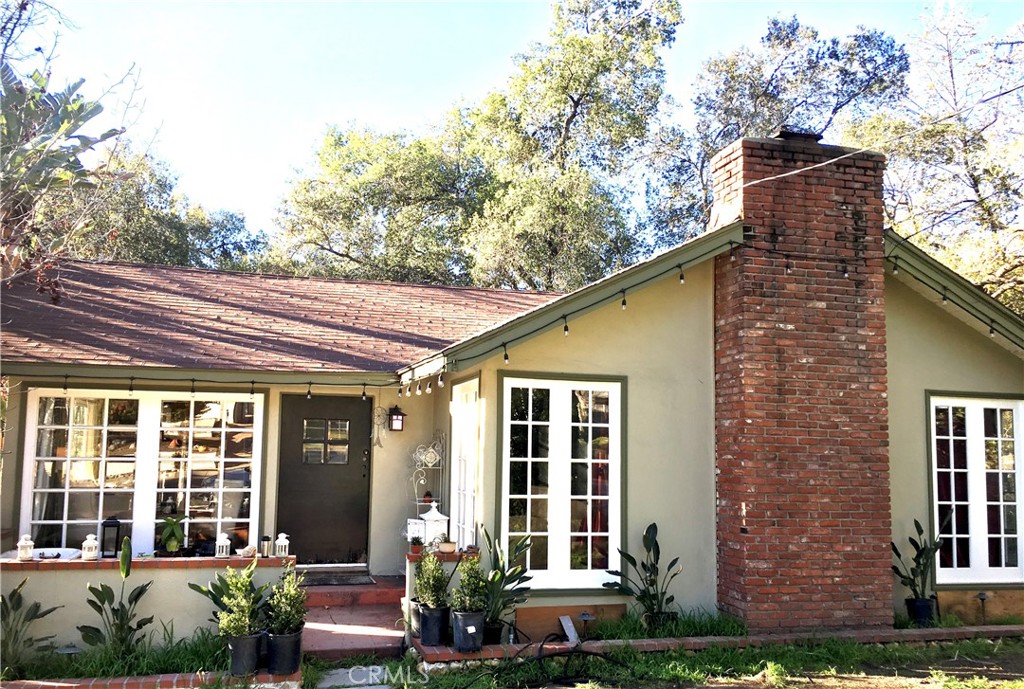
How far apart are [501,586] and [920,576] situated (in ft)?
13.7

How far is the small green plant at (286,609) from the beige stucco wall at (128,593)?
21.0 inches

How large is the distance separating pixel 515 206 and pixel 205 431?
1531 centimetres

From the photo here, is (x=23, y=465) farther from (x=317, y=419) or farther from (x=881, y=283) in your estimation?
(x=881, y=283)

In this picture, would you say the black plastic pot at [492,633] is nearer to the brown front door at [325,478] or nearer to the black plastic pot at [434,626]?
the black plastic pot at [434,626]

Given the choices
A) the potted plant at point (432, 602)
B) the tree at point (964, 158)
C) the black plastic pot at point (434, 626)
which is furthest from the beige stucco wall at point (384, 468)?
the tree at point (964, 158)

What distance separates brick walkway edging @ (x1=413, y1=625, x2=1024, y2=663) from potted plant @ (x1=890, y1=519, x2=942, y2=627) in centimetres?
31

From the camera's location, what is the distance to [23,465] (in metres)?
8.02

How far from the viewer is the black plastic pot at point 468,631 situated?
652cm

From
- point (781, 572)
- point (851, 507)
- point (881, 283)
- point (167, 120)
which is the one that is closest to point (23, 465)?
point (167, 120)

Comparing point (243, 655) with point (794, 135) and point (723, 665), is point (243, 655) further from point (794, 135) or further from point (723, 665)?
point (794, 135)

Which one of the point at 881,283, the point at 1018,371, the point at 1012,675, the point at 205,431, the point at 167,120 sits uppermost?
the point at 167,120

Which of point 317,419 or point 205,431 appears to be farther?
point 317,419

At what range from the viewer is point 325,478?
951 centimetres

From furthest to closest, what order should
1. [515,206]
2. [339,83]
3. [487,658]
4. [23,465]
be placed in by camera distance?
[339,83] < [515,206] < [23,465] < [487,658]
